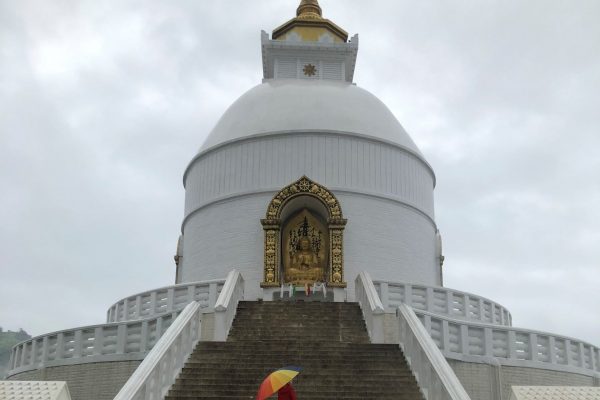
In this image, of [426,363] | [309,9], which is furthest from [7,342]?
[426,363]

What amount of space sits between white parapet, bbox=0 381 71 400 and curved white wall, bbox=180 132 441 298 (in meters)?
13.8

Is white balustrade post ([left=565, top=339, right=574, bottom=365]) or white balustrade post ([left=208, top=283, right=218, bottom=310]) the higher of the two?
white balustrade post ([left=208, top=283, right=218, bottom=310])

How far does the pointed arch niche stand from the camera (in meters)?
22.8

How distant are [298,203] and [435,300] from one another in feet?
20.7

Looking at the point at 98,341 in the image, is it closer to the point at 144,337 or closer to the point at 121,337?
the point at 121,337

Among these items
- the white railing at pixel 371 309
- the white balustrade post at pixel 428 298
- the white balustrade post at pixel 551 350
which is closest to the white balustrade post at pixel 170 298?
the white railing at pixel 371 309

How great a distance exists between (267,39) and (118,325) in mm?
16058

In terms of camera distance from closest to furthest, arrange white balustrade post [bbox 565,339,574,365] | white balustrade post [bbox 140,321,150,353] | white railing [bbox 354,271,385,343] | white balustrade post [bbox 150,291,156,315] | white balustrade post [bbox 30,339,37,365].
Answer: white railing [bbox 354,271,385,343] < white balustrade post [bbox 140,321,150,353] < white balustrade post [bbox 565,339,574,365] < white balustrade post [bbox 30,339,37,365] < white balustrade post [bbox 150,291,156,315]

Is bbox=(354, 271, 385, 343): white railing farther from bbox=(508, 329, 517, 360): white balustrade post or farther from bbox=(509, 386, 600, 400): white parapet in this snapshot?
bbox=(509, 386, 600, 400): white parapet

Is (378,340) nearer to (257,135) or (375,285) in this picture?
(375,285)

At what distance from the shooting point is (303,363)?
1366cm

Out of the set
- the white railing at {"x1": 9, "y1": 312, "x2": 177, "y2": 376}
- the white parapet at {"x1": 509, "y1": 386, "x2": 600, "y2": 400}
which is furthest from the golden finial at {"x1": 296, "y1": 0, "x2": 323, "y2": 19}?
the white parapet at {"x1": 509, "y1": 386, "x2": 600, "y2": 400}

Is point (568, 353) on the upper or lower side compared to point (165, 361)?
upper

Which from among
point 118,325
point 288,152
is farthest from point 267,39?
point 118,325
